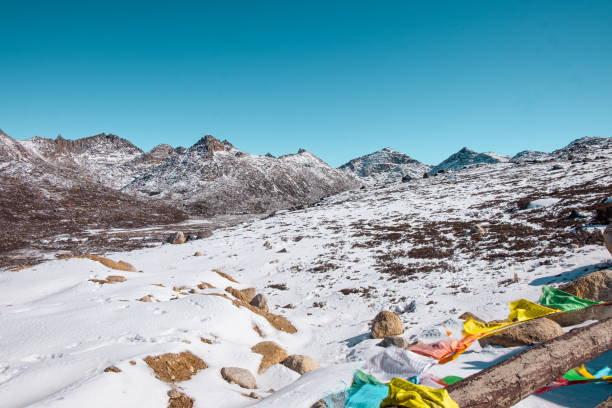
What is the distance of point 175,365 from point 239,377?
1.39m

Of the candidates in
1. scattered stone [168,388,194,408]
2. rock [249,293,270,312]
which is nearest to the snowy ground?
scattered stone [168,388,194,408]

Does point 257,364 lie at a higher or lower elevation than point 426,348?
lower

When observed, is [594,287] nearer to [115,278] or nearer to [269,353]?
[269,353]

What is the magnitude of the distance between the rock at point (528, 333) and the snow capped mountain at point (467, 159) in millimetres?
134920

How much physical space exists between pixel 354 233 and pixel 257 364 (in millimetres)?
19464

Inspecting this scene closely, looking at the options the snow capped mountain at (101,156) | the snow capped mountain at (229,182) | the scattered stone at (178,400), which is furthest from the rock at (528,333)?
the snow capped mountain at (101,156)

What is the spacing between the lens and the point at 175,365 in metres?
6.18

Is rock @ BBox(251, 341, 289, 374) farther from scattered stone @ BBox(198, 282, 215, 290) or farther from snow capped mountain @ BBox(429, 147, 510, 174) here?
snow capped mountain @ BBox(429, 147, 510, 174)

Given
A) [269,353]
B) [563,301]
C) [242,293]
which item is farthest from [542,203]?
[269,353]

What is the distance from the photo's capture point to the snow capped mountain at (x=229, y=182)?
75.1 m

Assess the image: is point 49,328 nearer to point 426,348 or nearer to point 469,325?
point 426,348

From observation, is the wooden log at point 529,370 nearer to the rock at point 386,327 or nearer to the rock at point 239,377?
the rock at point 239,377

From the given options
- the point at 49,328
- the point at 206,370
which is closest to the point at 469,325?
the point at 206,370

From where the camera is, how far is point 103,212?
166ft
